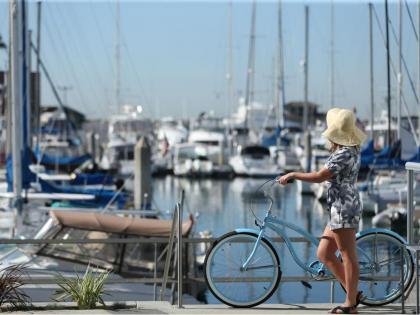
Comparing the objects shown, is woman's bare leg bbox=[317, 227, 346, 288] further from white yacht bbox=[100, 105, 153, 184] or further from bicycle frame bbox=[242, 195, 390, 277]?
white yacht bbox=[100, 105, 153, 184]

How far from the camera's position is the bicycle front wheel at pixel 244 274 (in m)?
7.69

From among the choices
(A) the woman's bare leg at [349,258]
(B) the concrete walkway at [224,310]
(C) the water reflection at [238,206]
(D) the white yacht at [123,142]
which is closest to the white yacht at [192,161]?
(C) the water reflection at [238,206]

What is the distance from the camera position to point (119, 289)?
45.9ft

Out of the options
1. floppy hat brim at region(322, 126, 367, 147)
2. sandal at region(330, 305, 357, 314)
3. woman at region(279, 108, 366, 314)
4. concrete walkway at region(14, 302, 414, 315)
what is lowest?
concrete walkway at region(14, 302, 414, 315)

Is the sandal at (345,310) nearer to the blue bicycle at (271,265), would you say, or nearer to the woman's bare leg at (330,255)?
the woman's bare leg at (330,255)

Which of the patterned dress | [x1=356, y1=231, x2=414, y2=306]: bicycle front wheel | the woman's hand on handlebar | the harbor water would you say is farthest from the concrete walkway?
the harbor water

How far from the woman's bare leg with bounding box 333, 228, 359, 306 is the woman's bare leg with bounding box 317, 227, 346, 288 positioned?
0.30 ft

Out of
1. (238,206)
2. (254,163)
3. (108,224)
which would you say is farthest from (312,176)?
(254,163)

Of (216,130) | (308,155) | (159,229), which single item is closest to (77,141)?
(308,155)

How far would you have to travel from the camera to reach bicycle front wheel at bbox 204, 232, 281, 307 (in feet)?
25.2

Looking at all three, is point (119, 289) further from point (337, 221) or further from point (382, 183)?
point (382, 183)

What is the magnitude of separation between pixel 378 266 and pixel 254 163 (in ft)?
189

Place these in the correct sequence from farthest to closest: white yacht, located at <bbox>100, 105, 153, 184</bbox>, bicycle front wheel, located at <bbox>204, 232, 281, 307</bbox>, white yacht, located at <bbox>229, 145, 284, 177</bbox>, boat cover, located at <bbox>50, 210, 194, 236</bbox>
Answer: white yacht, located at <bbox>100, 105, 153, 184</bbox>, white yacht, located at <bbox>229, 145, 284, 177</bbox>, boat cover, located at <bbox>50, 210, 194, 236</bbox>, bicycle front wheel, located at <bbox>204, 232, 281, 307</bbox>

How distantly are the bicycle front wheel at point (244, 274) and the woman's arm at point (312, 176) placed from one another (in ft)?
2.19
